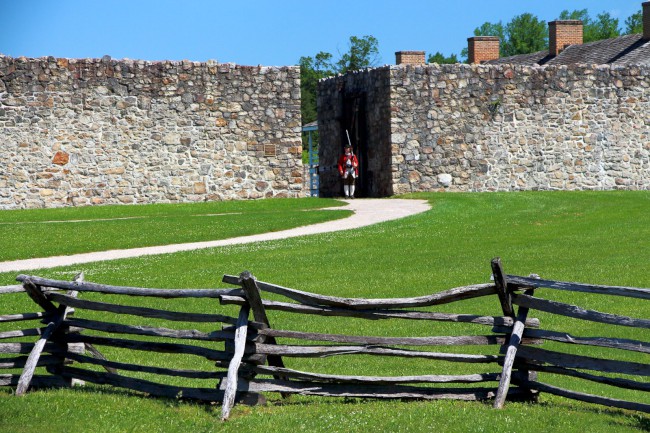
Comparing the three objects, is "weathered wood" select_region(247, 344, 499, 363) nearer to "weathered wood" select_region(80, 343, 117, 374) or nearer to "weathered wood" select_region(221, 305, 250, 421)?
"weathered wood" select_region(221, 305, 250, 421)

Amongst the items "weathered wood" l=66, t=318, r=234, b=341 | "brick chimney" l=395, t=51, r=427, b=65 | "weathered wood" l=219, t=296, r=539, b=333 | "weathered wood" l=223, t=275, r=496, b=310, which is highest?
"brick chimney" l=395, t=51, r=427, b=65

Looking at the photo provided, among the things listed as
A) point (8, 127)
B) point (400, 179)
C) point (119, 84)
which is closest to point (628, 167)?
point (400, 179)

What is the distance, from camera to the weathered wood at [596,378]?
861cm

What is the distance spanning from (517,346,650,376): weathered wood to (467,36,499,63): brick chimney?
4073 cm

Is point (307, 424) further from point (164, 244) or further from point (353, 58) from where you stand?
point (353, 58)

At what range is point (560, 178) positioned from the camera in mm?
32375

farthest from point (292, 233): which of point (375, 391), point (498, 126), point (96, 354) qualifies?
point (375, 391)

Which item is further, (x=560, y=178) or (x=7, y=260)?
(x=560, y=178)

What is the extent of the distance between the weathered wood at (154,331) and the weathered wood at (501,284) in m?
2.08

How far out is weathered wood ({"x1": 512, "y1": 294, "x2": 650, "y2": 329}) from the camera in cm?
844

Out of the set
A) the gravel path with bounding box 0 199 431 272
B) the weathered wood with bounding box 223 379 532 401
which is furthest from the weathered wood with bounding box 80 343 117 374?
the gravel path with bounding box 0 199 431 272

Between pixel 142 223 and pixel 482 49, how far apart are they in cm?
2909

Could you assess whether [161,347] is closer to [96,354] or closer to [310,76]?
[96,354]

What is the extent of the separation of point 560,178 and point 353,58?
4407cm
